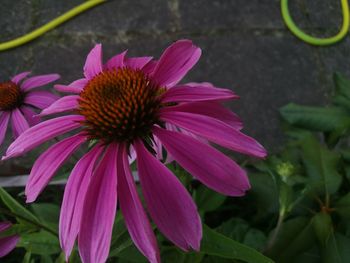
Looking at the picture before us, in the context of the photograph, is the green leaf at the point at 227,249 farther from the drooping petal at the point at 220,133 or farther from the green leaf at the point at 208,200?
the green leaf at the point at 208,200

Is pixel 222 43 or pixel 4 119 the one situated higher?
pixel 4 119

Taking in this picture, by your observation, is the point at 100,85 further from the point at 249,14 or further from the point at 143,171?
the point at 249,14

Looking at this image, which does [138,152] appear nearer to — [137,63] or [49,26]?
[137,63]

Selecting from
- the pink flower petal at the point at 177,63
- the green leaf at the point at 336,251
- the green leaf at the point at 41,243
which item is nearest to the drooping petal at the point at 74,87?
the pink flower petal at the point at 177,63

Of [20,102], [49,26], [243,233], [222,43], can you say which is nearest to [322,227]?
[243,233]

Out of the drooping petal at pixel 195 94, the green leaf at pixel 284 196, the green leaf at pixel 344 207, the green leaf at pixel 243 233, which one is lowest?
the green leaf at pixel 243 233

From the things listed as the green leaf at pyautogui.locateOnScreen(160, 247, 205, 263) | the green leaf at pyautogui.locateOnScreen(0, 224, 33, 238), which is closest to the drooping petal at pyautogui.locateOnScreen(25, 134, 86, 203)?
the green leaf at pyautogui.locateOnScreen(0, 224, 33, 238)
